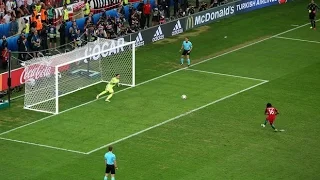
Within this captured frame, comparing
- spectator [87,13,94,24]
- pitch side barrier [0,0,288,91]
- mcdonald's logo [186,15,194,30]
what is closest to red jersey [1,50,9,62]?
pitch side barrier [0,0,288,91]

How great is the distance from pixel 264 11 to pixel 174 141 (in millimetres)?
31994

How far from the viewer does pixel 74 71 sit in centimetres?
5178

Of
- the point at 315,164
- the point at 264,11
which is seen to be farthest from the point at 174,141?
the point at 264,11

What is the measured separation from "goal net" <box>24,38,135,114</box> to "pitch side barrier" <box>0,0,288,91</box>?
61 cm

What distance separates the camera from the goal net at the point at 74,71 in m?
49.6

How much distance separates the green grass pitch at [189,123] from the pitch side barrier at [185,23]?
3.01 feet

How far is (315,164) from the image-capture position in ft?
138

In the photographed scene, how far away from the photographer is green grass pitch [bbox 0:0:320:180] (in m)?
41.4

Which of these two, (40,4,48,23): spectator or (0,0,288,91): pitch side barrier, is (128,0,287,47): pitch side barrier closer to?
(0,0,288,91): pitch side barrier

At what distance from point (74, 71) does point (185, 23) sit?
1655cm

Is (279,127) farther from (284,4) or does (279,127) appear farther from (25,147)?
(284,4)

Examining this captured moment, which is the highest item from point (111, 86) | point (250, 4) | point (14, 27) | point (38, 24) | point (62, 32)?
point (38, 24)

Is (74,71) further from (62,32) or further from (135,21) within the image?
(135,21)

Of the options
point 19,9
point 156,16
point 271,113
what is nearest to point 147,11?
point 156,16
